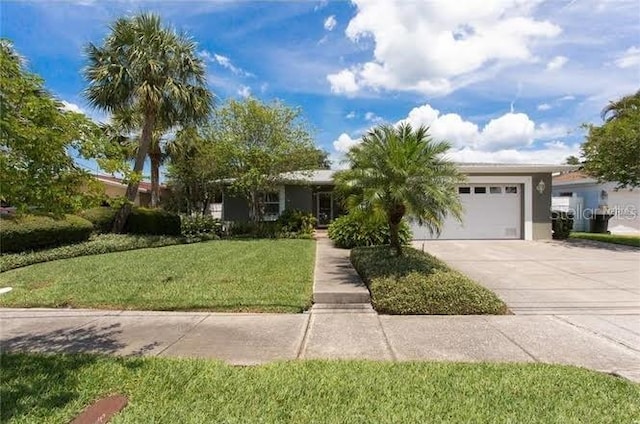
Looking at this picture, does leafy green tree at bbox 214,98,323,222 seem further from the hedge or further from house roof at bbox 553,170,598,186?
house roof at bbox 553,170,598,186

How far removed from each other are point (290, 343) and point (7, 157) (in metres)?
3.44

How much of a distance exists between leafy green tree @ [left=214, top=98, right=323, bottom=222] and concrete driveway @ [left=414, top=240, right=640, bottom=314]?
22.8 feet

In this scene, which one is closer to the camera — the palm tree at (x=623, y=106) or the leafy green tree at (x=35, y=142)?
the leafy green tree at (x=35, y=142)

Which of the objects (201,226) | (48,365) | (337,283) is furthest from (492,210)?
(48,365)

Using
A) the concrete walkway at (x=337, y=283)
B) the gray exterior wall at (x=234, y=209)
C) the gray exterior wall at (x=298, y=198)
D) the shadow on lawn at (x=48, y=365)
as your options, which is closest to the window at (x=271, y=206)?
the gray exterior wall at (x=298, y=198)

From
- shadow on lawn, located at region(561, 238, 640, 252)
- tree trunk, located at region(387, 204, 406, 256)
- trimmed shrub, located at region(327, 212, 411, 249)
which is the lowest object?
shadow on lawn, located at region(561, 238, 640, 252)

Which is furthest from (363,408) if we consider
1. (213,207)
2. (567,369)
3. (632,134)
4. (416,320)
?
(213,207)

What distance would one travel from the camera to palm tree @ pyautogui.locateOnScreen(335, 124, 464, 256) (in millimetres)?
7957

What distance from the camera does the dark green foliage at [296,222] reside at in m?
18.5

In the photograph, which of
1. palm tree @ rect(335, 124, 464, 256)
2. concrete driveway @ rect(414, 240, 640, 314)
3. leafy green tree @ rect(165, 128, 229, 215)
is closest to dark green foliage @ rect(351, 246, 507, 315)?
concrete driveway @ rect(414, 240, 640, 314)

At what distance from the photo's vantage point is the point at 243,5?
26.2ft

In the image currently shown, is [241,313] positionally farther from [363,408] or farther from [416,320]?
[363,408]

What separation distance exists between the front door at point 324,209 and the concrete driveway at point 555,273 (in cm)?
707

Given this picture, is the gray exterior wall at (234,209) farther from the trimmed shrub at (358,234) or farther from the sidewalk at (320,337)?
the sidewalk at (320,337)
